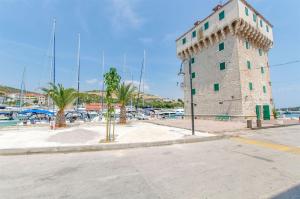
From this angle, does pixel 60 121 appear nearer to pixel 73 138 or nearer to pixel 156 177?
pixel 73 138

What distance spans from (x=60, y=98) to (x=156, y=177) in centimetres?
1834

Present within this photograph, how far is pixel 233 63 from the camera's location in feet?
78.8

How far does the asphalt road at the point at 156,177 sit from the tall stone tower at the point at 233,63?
61.6 feet

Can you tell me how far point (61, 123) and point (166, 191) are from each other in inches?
730

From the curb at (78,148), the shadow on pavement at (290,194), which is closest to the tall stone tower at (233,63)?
the curb at (78,148)

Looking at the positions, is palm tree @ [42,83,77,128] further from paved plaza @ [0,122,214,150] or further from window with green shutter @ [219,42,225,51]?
window with green shutter @ [219,42,225,51]

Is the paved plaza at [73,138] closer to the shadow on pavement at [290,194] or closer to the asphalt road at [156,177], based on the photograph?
the asphalt road at [156,177]

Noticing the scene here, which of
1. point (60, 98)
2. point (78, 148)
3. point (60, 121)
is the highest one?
point (60, 98)

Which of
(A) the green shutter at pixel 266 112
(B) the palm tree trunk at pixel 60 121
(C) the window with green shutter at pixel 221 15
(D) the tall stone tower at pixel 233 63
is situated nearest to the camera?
(B) the palm tree trunk at pixel 60 121

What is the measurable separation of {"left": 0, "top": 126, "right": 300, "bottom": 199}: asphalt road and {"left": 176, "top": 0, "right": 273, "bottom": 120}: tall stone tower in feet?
61.6

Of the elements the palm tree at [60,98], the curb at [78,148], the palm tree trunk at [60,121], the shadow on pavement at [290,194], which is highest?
the palm tree at [60,98]

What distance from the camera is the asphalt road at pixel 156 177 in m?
3.73

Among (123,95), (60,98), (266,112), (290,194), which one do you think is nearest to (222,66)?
(266,112)

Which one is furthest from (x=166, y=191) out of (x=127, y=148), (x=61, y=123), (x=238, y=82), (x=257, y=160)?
(x=238, y=82)
